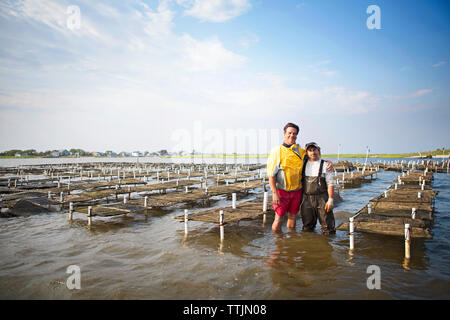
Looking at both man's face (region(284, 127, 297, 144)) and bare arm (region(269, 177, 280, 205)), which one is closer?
bare arm (region(269, 177, 280, 205))

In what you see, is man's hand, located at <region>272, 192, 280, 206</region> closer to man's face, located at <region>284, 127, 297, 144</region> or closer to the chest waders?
the chest waders

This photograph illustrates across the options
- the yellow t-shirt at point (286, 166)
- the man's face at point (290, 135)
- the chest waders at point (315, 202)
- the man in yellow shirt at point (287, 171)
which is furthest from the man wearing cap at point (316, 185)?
the man's face at point (290, 135)

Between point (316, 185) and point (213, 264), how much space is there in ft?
12.3

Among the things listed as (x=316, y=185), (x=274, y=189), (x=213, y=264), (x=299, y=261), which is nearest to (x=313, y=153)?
(x=316, y=185)

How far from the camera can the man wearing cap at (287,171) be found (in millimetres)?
6637

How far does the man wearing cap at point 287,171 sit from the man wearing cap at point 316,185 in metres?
0.22

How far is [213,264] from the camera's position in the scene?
7402mm

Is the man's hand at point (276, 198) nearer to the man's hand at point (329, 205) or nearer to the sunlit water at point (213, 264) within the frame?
the man's hand at point (329, 205)

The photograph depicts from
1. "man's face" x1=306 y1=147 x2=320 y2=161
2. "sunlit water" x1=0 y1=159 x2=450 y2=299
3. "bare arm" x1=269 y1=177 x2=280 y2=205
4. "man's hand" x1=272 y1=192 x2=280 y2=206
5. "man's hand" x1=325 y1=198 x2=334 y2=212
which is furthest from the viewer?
"man's face" x1=306 y1=147 x2=320 y2=161

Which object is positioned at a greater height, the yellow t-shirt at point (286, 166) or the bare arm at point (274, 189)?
the yellow t-shirt at point (286, 166)

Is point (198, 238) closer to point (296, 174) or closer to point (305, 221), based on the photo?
point (305, 221)

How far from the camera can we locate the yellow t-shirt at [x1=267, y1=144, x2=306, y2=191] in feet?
21.8

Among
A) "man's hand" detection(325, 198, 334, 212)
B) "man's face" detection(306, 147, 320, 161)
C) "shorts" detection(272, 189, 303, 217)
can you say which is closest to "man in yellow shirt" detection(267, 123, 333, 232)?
"shorts" detection(272, 189, 303, 217)

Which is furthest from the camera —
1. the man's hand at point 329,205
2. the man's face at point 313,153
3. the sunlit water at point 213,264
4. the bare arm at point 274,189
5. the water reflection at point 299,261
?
the man's face at point 313,153
